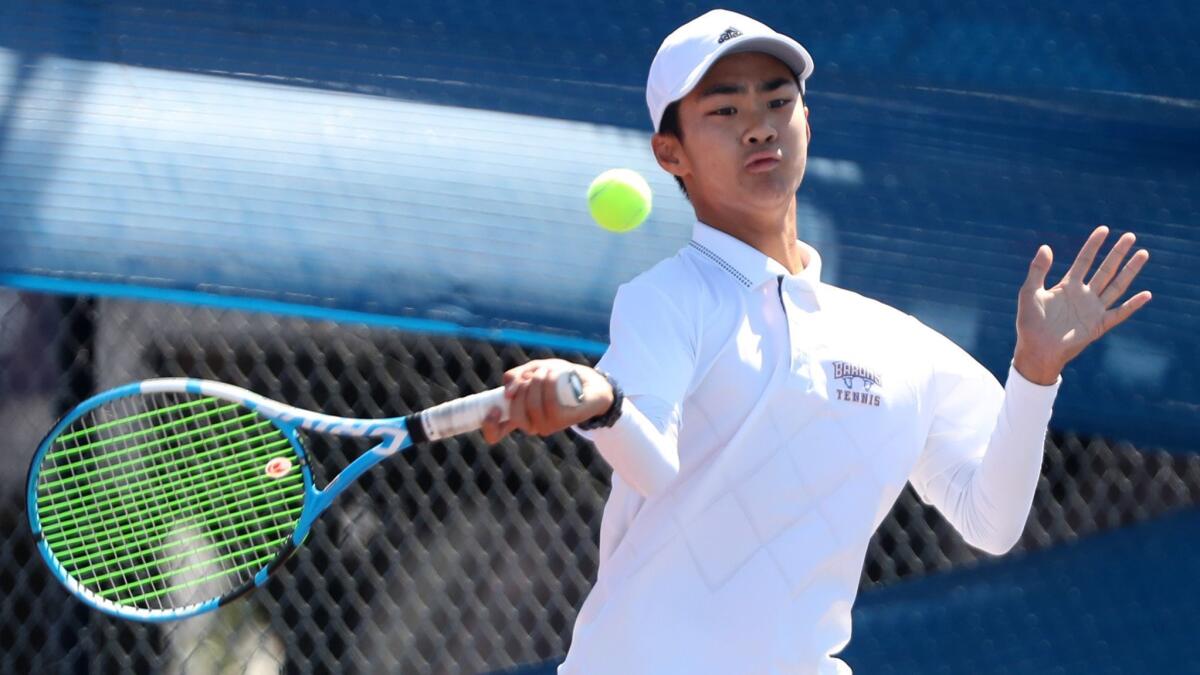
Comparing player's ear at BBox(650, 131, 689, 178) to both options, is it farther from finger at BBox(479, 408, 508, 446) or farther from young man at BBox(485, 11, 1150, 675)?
finger at BBox(479, 408, 508, 446)

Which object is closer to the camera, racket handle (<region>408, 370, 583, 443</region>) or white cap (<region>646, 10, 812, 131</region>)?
racket handle (<region>408, 370, 583, 443</region>)

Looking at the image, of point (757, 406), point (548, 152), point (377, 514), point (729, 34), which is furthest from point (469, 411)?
point (377, 514)

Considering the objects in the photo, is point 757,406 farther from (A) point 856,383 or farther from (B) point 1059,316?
(B) point 1059,316

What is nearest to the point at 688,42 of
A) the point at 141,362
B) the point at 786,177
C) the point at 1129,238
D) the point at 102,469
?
the point at 786,177

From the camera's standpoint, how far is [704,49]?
6.80ft

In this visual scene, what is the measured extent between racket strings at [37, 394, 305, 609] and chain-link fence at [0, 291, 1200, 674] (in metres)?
0.64

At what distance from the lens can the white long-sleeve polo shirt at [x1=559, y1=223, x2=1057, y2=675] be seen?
6.31 ft

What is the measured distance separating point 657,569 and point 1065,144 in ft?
4.89

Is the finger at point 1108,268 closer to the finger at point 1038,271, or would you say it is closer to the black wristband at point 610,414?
the finger at point 1038,271

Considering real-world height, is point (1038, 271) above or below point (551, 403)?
below

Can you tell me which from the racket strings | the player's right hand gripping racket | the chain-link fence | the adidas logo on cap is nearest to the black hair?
the adidas logo on cap

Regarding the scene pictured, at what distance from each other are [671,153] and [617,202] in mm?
445

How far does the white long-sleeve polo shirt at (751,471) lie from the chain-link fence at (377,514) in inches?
65.5

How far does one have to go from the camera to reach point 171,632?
3.75m
